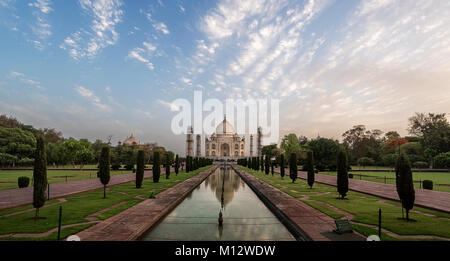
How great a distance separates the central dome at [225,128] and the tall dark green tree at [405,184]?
92358mm

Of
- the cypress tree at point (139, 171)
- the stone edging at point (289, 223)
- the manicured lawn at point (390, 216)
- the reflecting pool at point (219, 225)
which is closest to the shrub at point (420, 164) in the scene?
the manicured lawn at point (390, 216)

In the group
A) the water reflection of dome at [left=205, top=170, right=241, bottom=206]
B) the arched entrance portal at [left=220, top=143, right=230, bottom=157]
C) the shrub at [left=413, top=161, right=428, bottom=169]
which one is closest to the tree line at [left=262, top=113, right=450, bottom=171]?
the shrub at [left=413, top=161, right=428, bottom=169]

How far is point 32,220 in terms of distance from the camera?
24.6 ft

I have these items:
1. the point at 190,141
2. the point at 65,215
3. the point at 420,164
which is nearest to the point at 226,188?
the point at 65,215

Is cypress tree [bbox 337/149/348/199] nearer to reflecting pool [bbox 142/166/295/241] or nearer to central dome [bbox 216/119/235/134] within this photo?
reflecting pool [bbox 142/166/295/241]

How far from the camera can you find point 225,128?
101500mm

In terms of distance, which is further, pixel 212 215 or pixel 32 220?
pixel 212 215

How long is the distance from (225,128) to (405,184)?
93472mm

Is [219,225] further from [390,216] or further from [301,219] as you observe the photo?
[390,216]

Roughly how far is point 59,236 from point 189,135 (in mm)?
77696

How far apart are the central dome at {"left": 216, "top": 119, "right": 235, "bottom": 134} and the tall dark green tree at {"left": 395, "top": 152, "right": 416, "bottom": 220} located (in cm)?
9236

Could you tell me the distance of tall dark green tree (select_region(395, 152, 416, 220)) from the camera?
809 centimetres
